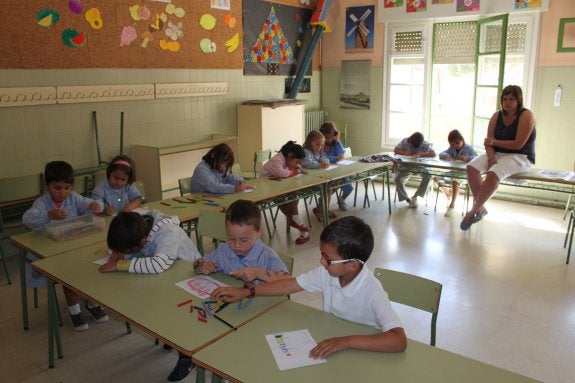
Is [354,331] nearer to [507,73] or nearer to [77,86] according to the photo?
[77,86]

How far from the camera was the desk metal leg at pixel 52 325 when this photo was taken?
2602mm

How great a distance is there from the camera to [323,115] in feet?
27.6

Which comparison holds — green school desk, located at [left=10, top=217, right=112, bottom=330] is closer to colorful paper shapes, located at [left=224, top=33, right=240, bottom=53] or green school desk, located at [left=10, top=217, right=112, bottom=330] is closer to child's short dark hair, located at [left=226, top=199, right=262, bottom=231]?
child's short dark hair, located at [left=226, top=199, right=262, bottom=231]

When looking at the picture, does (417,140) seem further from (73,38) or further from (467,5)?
(73,38)

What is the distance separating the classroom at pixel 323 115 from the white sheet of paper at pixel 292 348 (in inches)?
53.3

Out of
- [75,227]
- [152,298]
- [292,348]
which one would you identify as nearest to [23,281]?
[75,227]

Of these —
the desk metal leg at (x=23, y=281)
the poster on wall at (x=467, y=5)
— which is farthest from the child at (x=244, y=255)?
the poster on wall at (x=467, y=5)

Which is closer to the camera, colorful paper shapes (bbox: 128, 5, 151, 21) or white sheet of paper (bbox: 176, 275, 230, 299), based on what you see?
white sheet of paper (bbox: 176, 275, 230, 299)

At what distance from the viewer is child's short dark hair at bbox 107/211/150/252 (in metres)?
2.36

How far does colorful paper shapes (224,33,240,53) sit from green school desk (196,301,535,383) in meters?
5.33

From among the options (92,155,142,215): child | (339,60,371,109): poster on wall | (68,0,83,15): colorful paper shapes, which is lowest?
(92,155,142,215): child

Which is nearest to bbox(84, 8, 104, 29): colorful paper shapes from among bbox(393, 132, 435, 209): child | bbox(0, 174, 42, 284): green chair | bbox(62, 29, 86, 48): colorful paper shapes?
bbox(62, 29, 86, 48): colorful paper shapes

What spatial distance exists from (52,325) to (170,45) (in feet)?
12.8

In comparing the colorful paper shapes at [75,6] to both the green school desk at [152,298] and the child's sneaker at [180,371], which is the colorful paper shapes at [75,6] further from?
the child's sneaker at [180,371]
